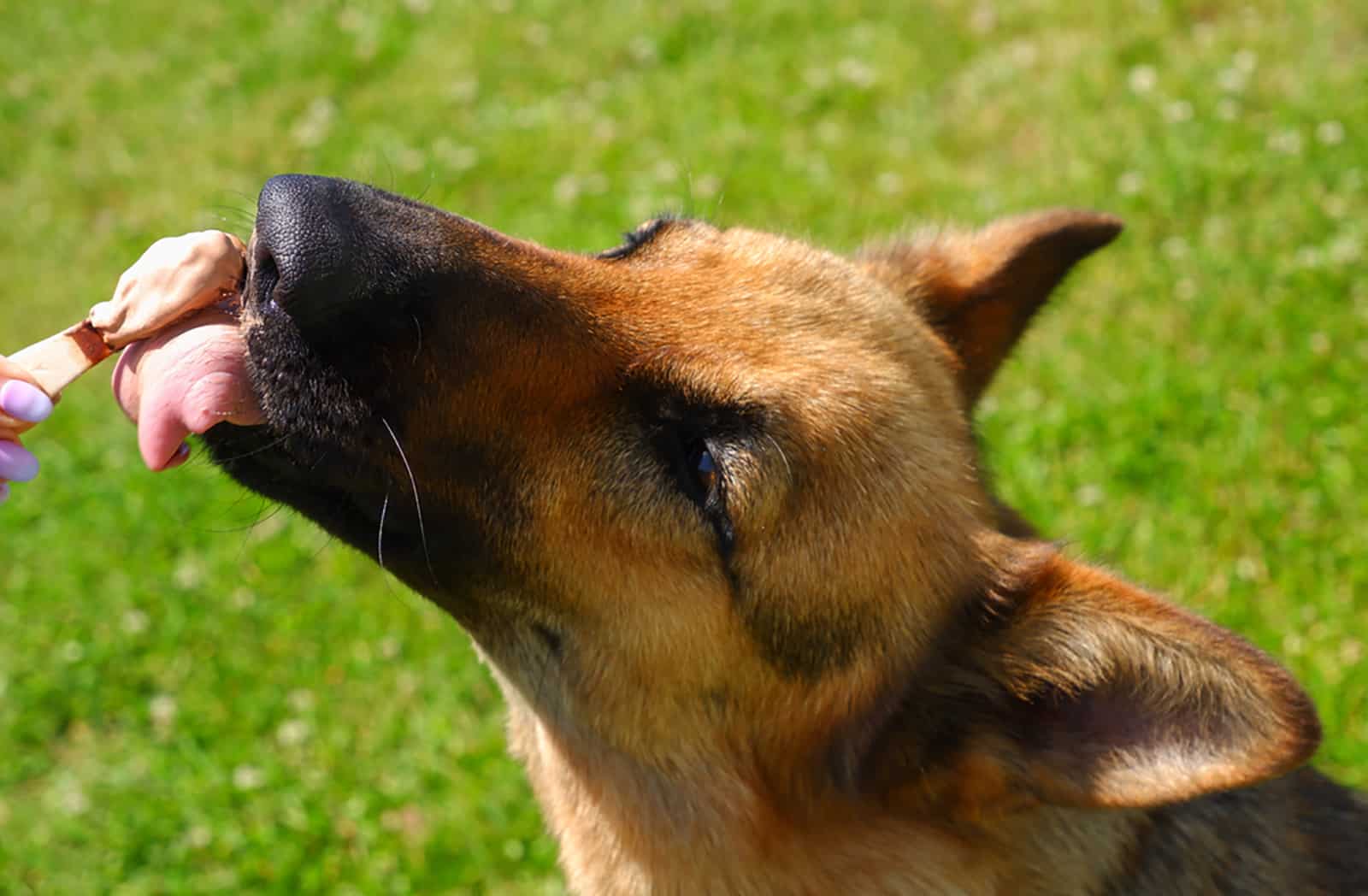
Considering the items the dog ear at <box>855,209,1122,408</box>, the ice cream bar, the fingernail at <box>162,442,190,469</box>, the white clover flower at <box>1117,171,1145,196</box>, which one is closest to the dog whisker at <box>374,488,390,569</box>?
the fingernail at <box>162,442,190,469</box>

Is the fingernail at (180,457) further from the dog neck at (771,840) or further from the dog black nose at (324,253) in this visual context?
the dog neck at (771,840)

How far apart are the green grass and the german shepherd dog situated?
2.01 feet

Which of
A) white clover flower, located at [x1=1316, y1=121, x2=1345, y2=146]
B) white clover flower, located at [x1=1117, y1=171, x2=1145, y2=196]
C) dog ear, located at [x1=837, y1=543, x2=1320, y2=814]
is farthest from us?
white clover flower, located at [x1=1117, y1=171, x2=1145, y2=196]

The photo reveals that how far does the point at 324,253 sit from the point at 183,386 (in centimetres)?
43

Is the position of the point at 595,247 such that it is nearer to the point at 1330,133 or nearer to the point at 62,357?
the point at 1330,133

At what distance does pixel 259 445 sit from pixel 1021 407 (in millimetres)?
4069

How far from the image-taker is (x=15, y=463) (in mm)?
2283

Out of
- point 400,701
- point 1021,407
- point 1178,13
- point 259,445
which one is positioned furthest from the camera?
point 1178,13

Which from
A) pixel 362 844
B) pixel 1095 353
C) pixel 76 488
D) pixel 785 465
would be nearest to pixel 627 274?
pixel 785 465

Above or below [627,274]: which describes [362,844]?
below

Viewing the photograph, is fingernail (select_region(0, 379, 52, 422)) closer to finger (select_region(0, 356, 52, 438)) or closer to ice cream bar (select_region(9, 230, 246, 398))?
finger (select_region(0, 356, 52, 438))

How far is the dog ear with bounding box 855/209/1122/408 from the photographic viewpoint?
3529mm

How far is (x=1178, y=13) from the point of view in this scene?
24.1 feet

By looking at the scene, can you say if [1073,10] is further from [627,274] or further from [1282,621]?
[627,274]
